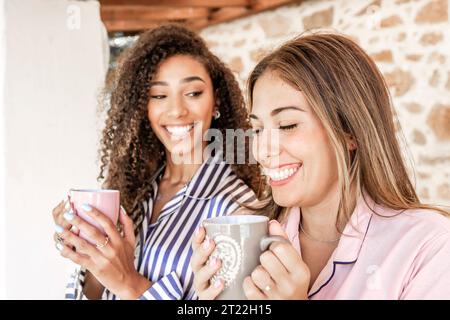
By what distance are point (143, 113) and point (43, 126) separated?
0.27 meters

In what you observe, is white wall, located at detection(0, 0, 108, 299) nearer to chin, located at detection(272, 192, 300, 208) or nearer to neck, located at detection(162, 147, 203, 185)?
neck, located at detection(162, 147, 203, 185)

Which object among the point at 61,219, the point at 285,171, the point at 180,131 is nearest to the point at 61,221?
the point at 61,219

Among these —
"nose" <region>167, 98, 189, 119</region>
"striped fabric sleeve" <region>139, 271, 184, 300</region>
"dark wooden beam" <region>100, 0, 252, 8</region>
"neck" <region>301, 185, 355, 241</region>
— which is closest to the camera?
"neck" <region>301, 185, 355, 241</region>

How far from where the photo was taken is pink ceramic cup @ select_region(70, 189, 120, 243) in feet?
3.17

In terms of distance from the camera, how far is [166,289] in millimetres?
1062

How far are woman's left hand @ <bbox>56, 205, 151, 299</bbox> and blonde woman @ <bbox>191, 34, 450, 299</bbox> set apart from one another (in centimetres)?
31

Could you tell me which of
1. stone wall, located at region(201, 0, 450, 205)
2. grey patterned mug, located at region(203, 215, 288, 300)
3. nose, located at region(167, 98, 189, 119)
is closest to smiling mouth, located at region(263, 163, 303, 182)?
grey patterned mug, located at region(203, 215, 288, 300)

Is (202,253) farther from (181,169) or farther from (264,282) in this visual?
(181,169)

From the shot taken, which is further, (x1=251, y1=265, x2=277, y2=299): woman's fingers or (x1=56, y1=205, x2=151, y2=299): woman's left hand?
(x1=56, y1=205, x2=151, y2=299): woman's left hand

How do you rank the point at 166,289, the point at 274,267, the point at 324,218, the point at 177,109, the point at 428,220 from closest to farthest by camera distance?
the point at 274,267 < the point at 428,220 < the point at 324,218 < the point at 166,289 < the point at 177,109

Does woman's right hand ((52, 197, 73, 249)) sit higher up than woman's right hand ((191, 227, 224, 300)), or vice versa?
woman's right hand ((52, 197, 73, 249))

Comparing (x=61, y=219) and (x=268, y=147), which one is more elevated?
(x=268, y=147)
